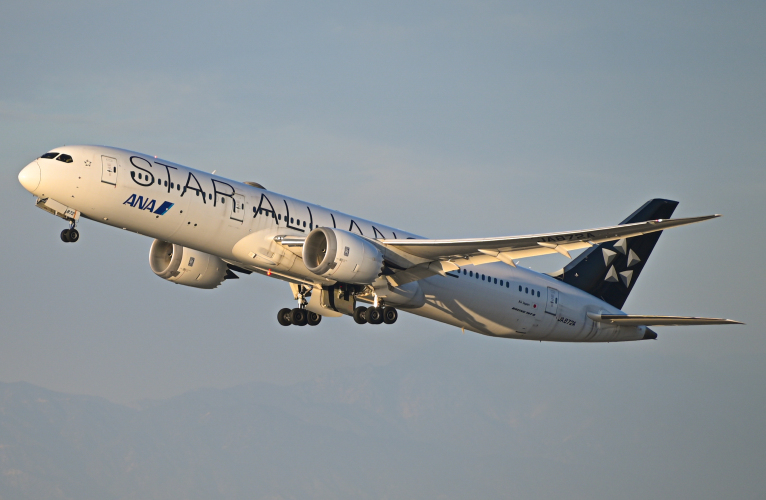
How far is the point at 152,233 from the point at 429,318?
14.0m

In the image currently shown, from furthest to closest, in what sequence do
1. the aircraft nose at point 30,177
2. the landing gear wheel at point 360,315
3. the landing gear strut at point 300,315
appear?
the landing gear strut at point 300,315 < the landing gear wheel at point 360,315 < the aircraft nose at point 30,177

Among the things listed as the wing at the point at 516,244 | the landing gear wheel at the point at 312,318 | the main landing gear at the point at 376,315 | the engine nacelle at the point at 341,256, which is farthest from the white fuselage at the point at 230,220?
the landing gear wheel at the point at 312,318

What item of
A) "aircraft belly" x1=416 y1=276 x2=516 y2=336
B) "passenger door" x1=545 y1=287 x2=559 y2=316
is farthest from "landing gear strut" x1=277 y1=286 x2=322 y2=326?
"passenger door" x1=545 y1=287 x2=559 y2=316

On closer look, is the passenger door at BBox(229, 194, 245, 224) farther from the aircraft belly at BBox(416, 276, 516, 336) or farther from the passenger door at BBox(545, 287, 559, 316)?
the passenger door at BBox(545, 287, 559, 316)

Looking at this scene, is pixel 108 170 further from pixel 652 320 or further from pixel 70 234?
pixel 652 320

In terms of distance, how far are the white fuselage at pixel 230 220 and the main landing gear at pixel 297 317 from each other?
3375 mm

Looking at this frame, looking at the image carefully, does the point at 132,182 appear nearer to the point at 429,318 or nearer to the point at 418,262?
the point at 418,262

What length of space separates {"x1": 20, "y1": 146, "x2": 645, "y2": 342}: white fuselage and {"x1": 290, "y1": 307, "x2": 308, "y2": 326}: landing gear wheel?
11.0 ft

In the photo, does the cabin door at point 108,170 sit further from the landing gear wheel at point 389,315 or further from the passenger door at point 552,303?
the passenger door at point 552,303

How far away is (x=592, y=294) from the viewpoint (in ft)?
167

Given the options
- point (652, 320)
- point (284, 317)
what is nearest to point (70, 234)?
point (284, 317)

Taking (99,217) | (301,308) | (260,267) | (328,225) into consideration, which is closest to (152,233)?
(99,217)

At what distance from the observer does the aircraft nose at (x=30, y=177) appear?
33756 mm

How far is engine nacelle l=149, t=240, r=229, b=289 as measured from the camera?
43.7 meters
